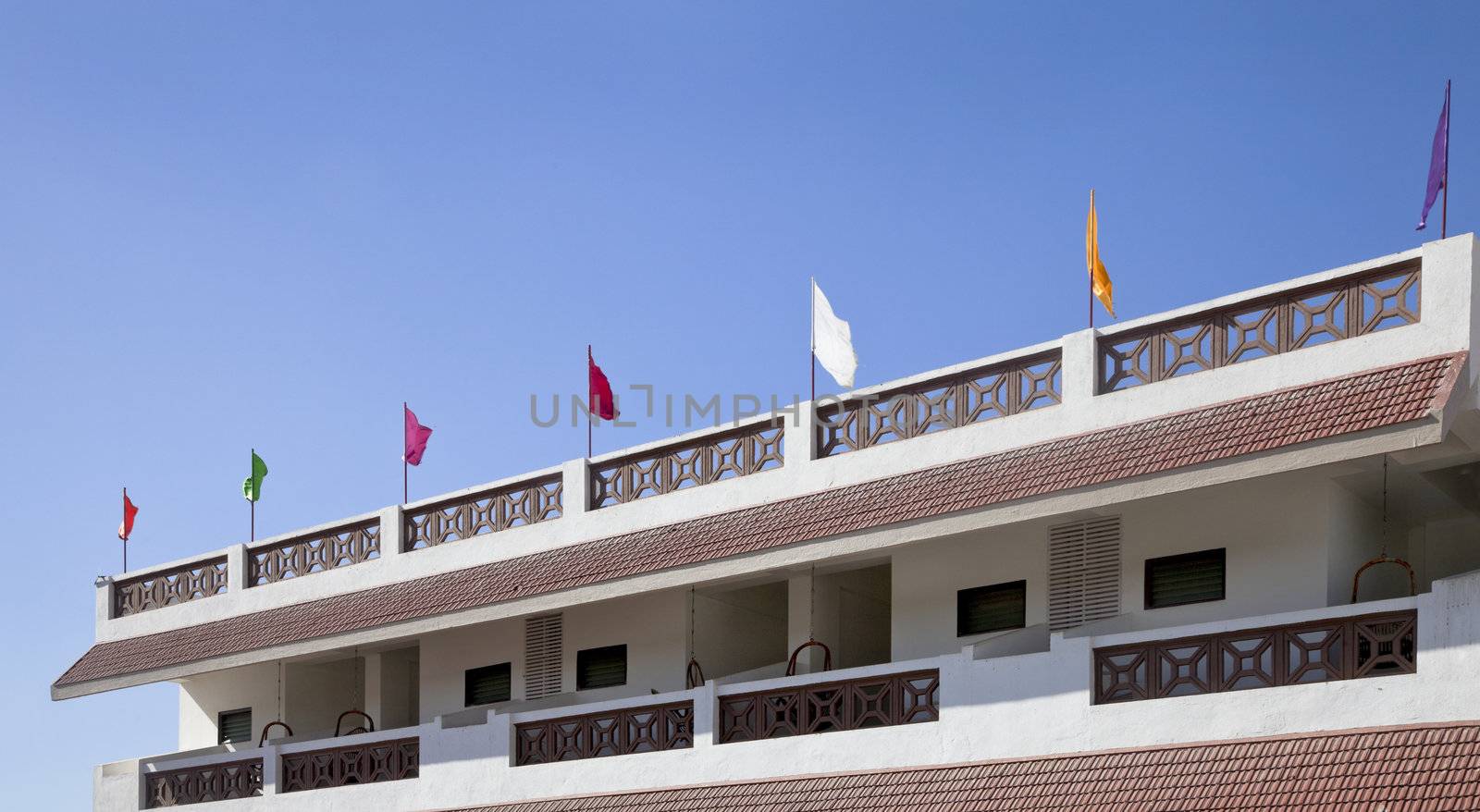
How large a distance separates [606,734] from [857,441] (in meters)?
4.08

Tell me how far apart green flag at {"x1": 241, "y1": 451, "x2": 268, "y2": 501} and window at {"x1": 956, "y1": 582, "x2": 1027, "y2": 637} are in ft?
39.5

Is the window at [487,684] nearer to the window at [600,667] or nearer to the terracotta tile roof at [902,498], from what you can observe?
the window at [600,667]

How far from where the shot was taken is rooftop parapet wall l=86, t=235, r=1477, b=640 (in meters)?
14.4

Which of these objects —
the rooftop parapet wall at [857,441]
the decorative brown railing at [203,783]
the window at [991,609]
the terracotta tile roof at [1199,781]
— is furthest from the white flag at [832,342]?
the decorative brown railing at [203,783]

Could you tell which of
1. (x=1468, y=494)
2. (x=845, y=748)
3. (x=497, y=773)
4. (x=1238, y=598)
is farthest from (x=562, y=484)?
(x=1468, y=494)

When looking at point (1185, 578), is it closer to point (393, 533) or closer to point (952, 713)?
point (952, 713)

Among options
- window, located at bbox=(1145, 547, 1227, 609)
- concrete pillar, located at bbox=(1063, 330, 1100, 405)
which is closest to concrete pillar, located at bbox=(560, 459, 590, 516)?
concrete pillar, located at bbox=(1063, 330, 1100, 405)

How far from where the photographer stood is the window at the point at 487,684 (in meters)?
22.0

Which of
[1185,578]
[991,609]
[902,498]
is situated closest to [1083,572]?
[1185,578]

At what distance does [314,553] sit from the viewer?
23438mm

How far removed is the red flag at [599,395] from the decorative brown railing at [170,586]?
21.9ft

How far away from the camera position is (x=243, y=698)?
25.4 m

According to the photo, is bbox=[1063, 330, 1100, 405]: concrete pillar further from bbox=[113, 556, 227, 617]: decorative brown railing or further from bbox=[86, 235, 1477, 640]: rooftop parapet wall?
bbox=[113, 556, 227, 617]: decorative brown railing

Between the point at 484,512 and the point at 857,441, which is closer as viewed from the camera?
the point at 857,441
